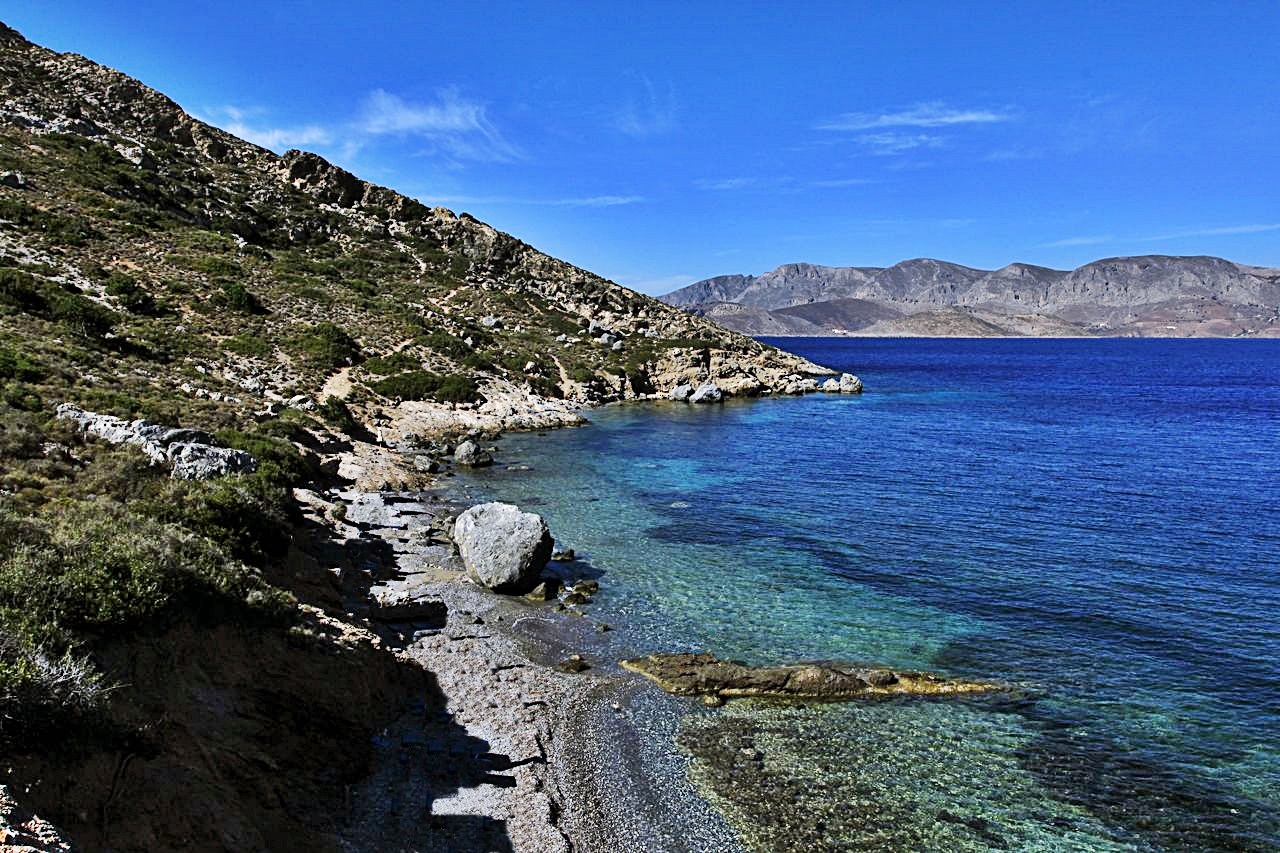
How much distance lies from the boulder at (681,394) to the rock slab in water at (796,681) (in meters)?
62.6

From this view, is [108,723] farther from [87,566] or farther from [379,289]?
[379,289]

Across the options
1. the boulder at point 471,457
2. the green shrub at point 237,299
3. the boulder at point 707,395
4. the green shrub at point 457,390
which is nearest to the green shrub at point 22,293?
the green shrub at point 237,299

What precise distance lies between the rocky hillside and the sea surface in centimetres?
686

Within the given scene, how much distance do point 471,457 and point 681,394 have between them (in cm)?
4233

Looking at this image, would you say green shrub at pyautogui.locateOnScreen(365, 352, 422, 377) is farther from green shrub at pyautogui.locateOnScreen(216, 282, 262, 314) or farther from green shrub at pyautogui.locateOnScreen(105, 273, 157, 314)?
green shrub at pyautogui.locateOnScreen(105, 273, 157, 314)

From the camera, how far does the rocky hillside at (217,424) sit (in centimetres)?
932

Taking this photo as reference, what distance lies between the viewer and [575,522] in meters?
30.5

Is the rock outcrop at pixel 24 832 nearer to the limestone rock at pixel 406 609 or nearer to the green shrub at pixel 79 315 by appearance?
the limestone rock at pixel 406 609

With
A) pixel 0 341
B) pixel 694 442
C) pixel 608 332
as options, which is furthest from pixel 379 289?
pixel 0 341

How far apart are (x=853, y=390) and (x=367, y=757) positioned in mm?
89188

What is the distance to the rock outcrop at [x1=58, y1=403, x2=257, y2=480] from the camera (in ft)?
66.0

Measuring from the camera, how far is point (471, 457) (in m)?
40.3

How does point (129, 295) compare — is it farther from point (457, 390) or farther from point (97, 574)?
point (97, 574)

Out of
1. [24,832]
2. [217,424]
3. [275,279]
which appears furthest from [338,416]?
[24,832]
